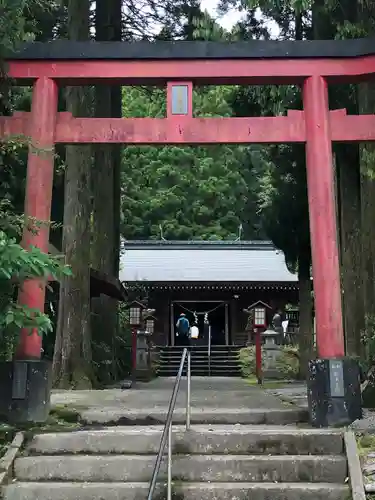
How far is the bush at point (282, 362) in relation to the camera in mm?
18094

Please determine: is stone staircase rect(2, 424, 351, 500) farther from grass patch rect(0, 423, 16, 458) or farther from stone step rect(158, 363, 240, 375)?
stone step rect(158, 363, 240, 375)

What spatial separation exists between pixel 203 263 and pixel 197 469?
66.4 feet

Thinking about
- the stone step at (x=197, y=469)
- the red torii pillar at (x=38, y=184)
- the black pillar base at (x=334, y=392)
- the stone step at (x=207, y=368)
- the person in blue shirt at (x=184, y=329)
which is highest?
the red torii pillar at (x=38, y=184)

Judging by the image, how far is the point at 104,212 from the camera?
47.1ft

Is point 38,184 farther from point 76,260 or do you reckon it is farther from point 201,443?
point 76,260

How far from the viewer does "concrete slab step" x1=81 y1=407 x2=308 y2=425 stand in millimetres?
6516

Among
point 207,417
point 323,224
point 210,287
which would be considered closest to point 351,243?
point 323,224

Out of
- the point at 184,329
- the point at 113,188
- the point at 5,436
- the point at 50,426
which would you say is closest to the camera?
the point at 5,436

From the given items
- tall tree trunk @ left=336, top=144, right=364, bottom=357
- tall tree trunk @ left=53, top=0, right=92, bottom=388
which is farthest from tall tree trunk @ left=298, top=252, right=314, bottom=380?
tall tree trunk @ left=53, top=0, right=92, bottom=388

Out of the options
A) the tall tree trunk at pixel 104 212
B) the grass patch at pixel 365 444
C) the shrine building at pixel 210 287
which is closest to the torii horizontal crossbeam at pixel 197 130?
the grass patch at pixel 365 444

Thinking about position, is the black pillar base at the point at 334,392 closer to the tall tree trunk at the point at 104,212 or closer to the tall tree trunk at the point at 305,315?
the tall tree trunk at the point at 104,212

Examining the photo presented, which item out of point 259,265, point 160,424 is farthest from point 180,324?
point 160,424

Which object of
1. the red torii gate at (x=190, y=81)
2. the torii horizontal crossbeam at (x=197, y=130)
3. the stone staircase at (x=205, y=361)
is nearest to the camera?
the red torii gate at (x=190, y=81)

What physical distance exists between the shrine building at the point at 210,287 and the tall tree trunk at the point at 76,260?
974 cm
